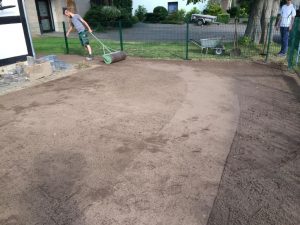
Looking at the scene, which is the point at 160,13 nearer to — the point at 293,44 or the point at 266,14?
the point at 266,14

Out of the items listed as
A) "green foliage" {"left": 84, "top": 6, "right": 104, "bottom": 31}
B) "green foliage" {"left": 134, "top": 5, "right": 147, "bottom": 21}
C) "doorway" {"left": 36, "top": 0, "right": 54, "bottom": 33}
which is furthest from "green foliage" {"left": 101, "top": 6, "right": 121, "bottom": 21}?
"green foliage" {"left": 134, "top": 5, "right": 147, "bottom": 21}

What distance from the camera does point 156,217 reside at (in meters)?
3.17

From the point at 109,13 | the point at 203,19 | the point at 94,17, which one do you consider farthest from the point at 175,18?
the point at 94,17

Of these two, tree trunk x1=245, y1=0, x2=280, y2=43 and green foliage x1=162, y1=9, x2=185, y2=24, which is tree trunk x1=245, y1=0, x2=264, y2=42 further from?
green foliage x1=162, y1=9, x2=185, y2=24

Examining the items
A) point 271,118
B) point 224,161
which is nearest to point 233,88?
point 271,118

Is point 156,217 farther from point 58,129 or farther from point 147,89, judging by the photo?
point 147,89

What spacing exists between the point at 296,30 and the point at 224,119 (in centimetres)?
537

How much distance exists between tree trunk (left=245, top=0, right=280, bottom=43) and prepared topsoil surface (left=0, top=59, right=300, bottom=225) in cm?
556

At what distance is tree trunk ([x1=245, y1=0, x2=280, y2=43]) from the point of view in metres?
12.4

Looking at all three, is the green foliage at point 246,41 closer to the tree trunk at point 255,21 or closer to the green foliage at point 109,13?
the tree trunk at point 255,21

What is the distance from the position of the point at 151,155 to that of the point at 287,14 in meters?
8.75

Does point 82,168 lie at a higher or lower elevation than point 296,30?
lower

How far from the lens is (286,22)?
10500 mm

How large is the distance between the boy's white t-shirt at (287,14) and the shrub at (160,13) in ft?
76.1
